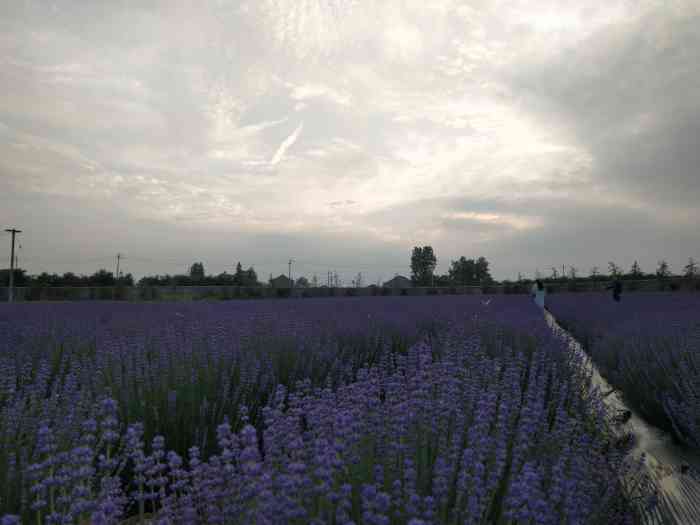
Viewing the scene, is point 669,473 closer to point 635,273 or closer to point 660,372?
point 660,372

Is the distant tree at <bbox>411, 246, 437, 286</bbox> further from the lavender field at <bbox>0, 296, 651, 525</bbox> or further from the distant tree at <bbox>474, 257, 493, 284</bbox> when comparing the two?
the lavender field at <bbox>0, 296, 651, 525</bbox>

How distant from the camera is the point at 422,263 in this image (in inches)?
2921

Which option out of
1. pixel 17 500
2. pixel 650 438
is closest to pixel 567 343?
pixel 650 438

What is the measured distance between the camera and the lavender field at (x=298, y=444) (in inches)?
51.7

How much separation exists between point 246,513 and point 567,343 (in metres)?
4.57

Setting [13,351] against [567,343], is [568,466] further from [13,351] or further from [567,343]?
[13,351]

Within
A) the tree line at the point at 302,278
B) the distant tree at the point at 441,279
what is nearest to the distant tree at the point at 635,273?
the tree line at the point at 302,278

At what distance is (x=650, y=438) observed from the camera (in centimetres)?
398

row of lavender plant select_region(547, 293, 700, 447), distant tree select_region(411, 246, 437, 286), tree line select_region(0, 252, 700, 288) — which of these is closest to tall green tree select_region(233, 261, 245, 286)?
tree line select_region(0, 252, 700, 288)

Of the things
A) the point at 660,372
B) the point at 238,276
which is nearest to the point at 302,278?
the point at 238,276

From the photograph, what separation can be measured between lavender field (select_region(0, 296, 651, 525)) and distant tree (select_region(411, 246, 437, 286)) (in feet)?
222

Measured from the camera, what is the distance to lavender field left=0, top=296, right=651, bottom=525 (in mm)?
1313

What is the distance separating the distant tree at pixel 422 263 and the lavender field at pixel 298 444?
67.6 meters

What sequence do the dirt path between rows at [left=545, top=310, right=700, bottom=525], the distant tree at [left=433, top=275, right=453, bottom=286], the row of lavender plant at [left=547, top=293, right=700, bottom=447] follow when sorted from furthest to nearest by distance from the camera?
the distant tree at [left=433, top=275, right=453, bottom=286] < the row of lavender plant at [left=547, top=293, right=700, bottom=447] < the dirt path between rows at [left=545, top=310, right=700, bottom=525]
